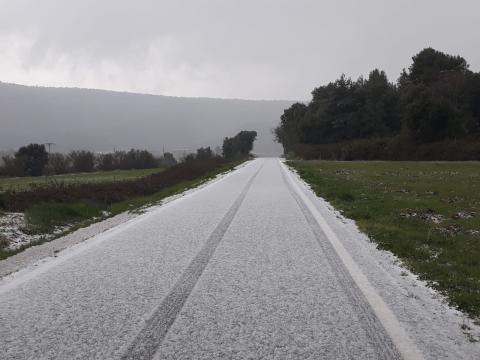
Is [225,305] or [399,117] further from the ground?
[399,117]

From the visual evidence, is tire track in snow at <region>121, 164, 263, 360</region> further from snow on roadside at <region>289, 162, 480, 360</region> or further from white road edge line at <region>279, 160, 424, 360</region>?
snow on roadside at <region>289, 162, 480, 360</region>

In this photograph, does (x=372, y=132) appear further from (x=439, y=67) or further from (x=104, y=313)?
(x=104, y=313)

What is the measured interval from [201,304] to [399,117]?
274 ft

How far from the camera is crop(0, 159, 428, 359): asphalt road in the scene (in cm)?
399

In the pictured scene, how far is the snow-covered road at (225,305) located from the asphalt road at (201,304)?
0.04 ft

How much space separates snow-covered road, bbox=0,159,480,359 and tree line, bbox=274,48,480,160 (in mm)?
50429

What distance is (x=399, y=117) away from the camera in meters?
82.3

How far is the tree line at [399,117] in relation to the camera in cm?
5888

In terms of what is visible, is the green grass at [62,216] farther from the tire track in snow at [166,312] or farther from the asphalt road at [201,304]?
the tire track in snow at [166,312]

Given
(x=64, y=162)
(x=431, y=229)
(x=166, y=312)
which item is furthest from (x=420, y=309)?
(x=64, y=162)

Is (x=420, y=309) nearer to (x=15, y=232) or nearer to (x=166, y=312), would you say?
(x=166, y=312)

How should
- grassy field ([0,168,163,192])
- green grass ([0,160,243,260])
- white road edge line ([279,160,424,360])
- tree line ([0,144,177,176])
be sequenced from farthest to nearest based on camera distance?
tree line ([0,144,177,176]), grassy field ([0,168,163,192]), green grass ([0,160,243,260]), white road edge line ([279,160,424,360])

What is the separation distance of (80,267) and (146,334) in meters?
3.09

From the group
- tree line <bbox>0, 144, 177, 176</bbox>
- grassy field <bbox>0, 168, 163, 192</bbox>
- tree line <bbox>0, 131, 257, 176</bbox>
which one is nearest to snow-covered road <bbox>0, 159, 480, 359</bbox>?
grassy field <bbox>0, 168, 163, 192</bbox>
